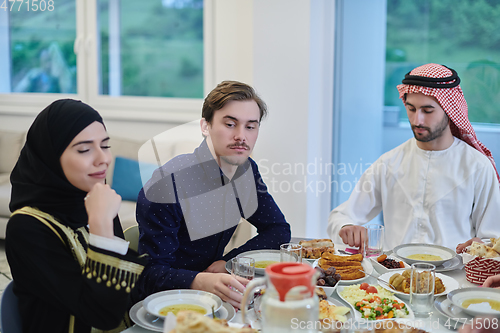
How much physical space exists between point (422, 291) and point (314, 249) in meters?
0.47

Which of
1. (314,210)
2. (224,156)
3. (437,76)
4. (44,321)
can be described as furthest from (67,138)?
(314,210)

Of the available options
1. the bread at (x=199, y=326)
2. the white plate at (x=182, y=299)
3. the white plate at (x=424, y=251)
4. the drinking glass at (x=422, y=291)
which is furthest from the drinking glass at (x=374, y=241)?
the bread at (x=199, y=326)

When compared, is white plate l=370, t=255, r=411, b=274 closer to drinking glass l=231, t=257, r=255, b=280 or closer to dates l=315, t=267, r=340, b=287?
dates l=315, t=267, r=340, b=287

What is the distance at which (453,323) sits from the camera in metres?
1.14

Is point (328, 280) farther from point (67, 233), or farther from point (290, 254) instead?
point (67, 233)

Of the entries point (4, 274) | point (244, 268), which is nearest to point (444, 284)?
point (244, 268)

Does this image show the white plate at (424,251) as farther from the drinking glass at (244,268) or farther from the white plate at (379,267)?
the drinking glass at (244,268)

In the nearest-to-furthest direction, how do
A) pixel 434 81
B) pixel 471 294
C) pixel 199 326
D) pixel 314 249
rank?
1. pixel 199 326
2. pixel 471 294
3. pixel 314 249
4. pixel 434 81

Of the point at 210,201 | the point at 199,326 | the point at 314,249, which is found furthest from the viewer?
the point at 210,201

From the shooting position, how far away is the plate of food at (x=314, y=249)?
161 centimetres

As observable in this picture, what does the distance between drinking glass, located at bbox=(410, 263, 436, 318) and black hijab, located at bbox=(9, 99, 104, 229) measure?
35.4 inches

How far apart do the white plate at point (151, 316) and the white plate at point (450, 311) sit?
1.70ft

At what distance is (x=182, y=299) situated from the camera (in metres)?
1.25

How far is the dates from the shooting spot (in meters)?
1.28
